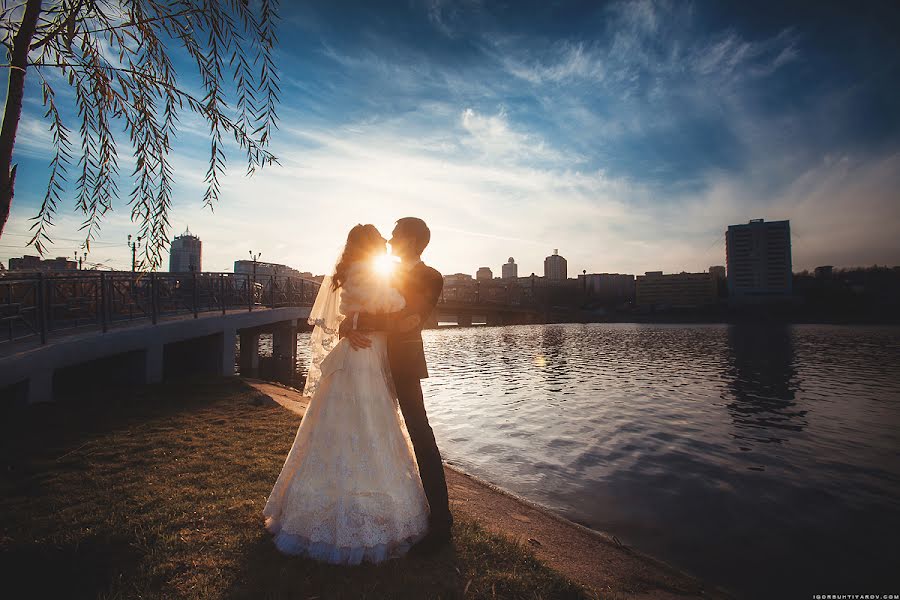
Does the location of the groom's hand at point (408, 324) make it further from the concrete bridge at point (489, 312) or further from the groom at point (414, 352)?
the concrete bridge at point (489, 312)

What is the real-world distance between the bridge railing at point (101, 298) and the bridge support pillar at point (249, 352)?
2996mm

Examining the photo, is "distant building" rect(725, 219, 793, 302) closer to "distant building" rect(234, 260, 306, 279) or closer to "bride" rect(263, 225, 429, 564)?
"distant building" rect(234, 260, 306, 279)

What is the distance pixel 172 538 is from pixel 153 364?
9.71 meters

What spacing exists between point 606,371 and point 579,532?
19.3 metres

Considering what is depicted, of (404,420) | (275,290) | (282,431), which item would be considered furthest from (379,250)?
(275,290)

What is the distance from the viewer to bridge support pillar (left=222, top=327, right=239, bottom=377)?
15750mm

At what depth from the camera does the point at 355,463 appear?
134 inches

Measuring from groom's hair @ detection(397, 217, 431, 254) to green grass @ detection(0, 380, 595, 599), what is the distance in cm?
265

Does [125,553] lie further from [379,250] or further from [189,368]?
[189,368]

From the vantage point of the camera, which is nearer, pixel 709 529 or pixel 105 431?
pixel 709 529

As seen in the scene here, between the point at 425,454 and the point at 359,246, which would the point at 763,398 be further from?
the point at 359,246

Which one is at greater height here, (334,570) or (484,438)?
(334,570)

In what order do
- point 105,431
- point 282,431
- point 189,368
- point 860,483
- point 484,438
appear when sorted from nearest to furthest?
1. point 105,431
2. point 282,431
3. point 860,483
4. point 484,438
5. point 189,368

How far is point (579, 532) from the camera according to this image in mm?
5293
